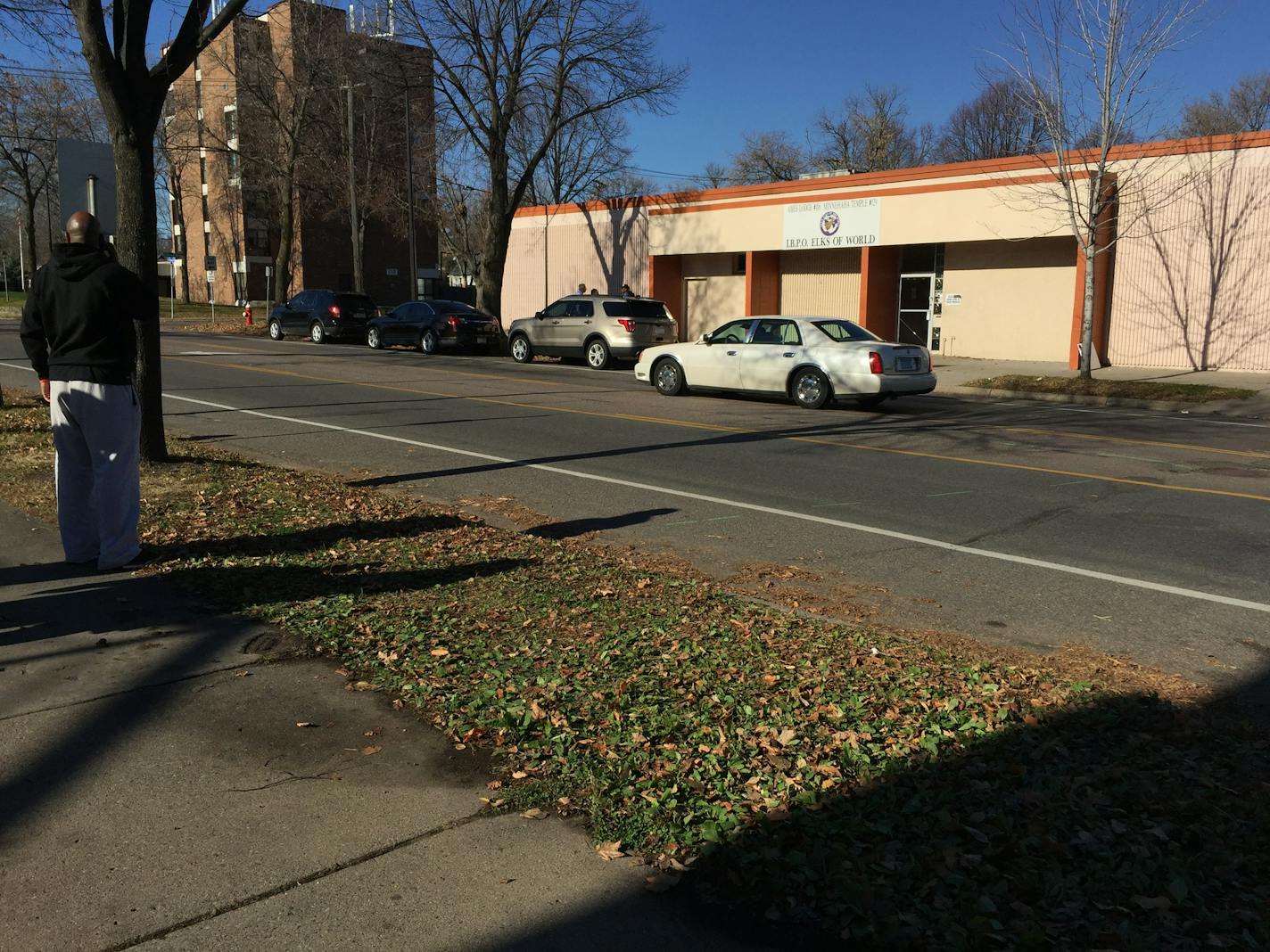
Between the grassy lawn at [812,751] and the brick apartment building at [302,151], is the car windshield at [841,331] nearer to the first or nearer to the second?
the grassy lawn at [812,751]

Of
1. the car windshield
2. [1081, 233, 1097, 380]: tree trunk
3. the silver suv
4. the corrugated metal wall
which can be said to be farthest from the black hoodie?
the corrugated metal wall

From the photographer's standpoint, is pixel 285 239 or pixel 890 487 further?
pixel 285 239

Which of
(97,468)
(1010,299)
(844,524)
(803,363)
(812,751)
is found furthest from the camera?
(1010,299)

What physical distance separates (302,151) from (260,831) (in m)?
48.5

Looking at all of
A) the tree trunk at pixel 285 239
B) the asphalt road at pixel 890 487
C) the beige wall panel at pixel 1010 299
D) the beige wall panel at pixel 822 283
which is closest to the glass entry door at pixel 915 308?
the beige wall panel at pixel 1010 299

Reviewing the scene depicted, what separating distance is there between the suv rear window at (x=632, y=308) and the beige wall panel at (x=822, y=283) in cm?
574

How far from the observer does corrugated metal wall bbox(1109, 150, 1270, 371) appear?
21.3m

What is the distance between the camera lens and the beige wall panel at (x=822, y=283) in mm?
29172

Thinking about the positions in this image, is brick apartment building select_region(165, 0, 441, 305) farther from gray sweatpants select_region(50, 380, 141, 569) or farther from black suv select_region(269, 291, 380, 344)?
gray sweatpants select_region(50, 380, 141, 569)

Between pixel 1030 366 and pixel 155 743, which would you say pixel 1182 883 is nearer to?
pixel 155 743

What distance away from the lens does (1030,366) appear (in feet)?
79.5

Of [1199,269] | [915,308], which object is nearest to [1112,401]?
[1199,269]

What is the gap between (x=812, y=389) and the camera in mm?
16500

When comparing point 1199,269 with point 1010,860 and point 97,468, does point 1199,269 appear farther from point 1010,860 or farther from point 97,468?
point 1010,860
